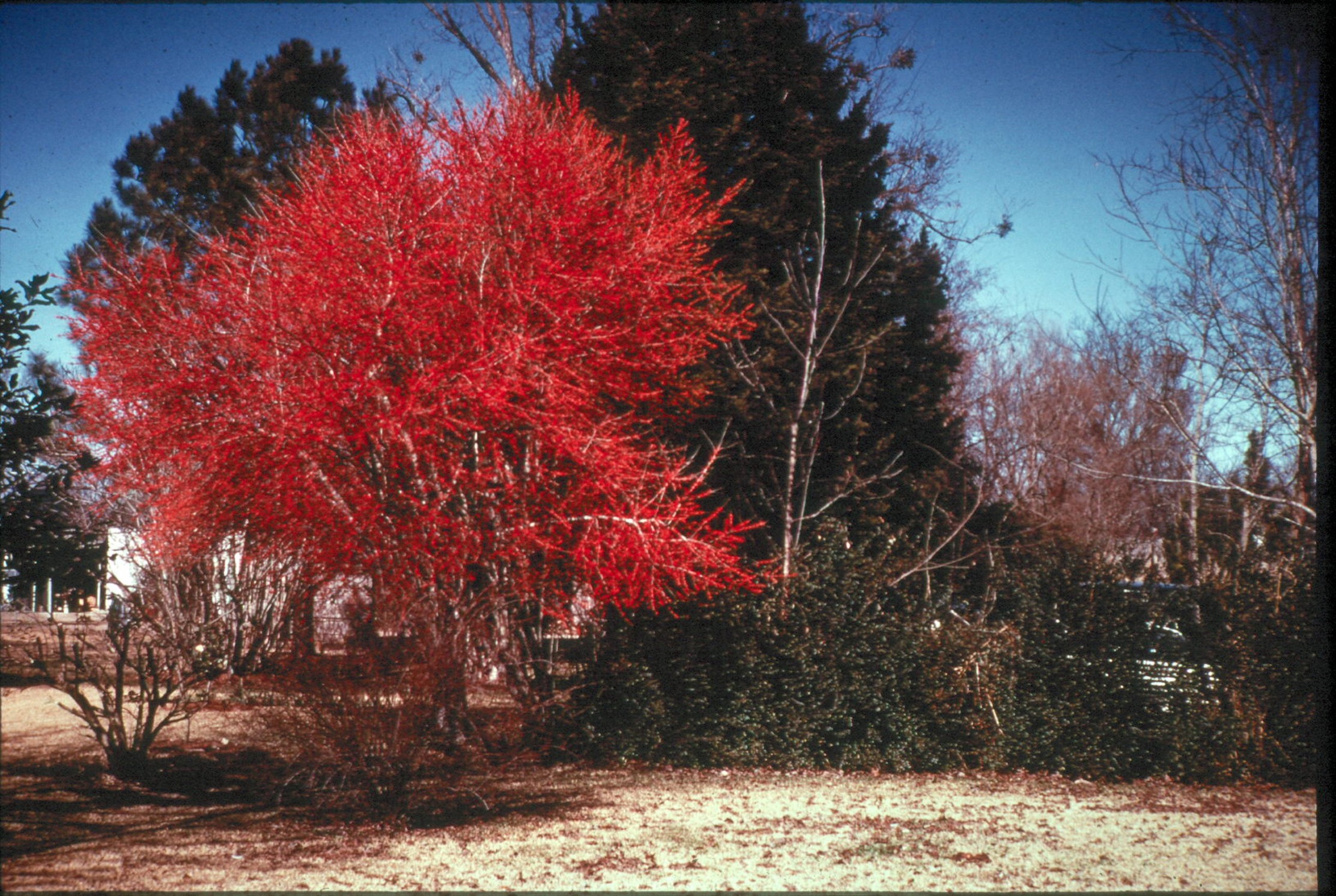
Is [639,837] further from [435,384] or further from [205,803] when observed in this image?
[435,384]

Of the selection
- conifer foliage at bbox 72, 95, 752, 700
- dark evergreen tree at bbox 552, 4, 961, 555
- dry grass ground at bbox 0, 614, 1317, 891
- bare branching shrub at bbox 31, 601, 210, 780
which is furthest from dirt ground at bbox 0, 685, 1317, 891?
dark evergreen tree at bbox 552, 4, 961, 555

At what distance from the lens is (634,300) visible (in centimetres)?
1044

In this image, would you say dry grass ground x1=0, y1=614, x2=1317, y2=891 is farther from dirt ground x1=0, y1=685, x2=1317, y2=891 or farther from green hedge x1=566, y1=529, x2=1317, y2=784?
green hedge x1=566, y1=529, x2=1317, y2=784

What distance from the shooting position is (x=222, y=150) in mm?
16594

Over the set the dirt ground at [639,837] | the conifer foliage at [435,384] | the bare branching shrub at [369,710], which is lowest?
the dirt ground at [639,837]

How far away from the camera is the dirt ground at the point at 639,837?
5762 mm

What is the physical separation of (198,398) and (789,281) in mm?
7419

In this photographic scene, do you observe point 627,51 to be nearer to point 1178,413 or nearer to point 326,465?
point 326,465

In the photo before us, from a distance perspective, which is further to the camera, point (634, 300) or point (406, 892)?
point (634, 300)

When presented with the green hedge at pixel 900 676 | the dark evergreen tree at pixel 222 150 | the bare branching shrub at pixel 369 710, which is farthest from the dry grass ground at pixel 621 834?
the dark evergreen tree at pixel 222 150

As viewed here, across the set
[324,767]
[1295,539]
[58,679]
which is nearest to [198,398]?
[58,679]

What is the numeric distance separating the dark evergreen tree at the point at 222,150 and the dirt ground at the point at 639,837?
34.7 feet

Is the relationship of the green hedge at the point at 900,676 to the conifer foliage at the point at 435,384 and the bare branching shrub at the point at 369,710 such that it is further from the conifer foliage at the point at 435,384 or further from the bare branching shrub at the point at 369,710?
the bare branching shrub at the point at 369,710

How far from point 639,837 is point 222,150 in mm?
15183
